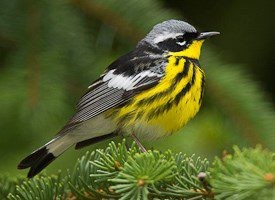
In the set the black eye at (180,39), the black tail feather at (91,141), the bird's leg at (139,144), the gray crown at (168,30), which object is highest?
the gray crown at (168,30)

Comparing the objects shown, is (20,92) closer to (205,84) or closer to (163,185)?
(205,84)

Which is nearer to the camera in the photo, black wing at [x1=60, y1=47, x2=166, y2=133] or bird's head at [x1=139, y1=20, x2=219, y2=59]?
black wing at [x1=60, y1=47, x2=166, y2=133]

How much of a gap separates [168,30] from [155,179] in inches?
55.7

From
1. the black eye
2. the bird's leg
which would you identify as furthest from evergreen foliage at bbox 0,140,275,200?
the black eye

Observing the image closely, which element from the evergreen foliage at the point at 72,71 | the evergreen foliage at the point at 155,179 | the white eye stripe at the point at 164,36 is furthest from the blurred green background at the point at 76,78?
the evergreen foliage at the point at 155,179

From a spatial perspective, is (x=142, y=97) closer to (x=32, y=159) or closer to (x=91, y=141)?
(x=91, y=141)

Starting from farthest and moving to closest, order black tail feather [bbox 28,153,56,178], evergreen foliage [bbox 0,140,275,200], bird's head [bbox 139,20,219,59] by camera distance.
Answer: bird's head [bbox 139,20,219,59] → black tail feather [bbox 28,153,56,178] → evergreen foliage [bbox 0,140,275,200]

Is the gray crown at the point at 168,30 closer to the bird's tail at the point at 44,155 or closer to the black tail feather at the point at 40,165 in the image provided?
the bird's tail at the point at 44,155

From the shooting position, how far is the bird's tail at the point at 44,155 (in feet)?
9.53

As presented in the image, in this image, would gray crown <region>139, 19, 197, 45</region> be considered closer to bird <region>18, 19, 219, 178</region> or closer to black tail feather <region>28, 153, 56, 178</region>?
bird <region>18, 19, 219, 178</region>

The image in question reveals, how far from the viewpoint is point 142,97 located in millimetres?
3242

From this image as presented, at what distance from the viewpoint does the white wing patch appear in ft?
10.7

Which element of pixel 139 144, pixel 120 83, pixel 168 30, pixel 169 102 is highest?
pixel 168 30

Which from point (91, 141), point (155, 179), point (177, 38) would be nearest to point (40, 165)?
point (91, 141)
